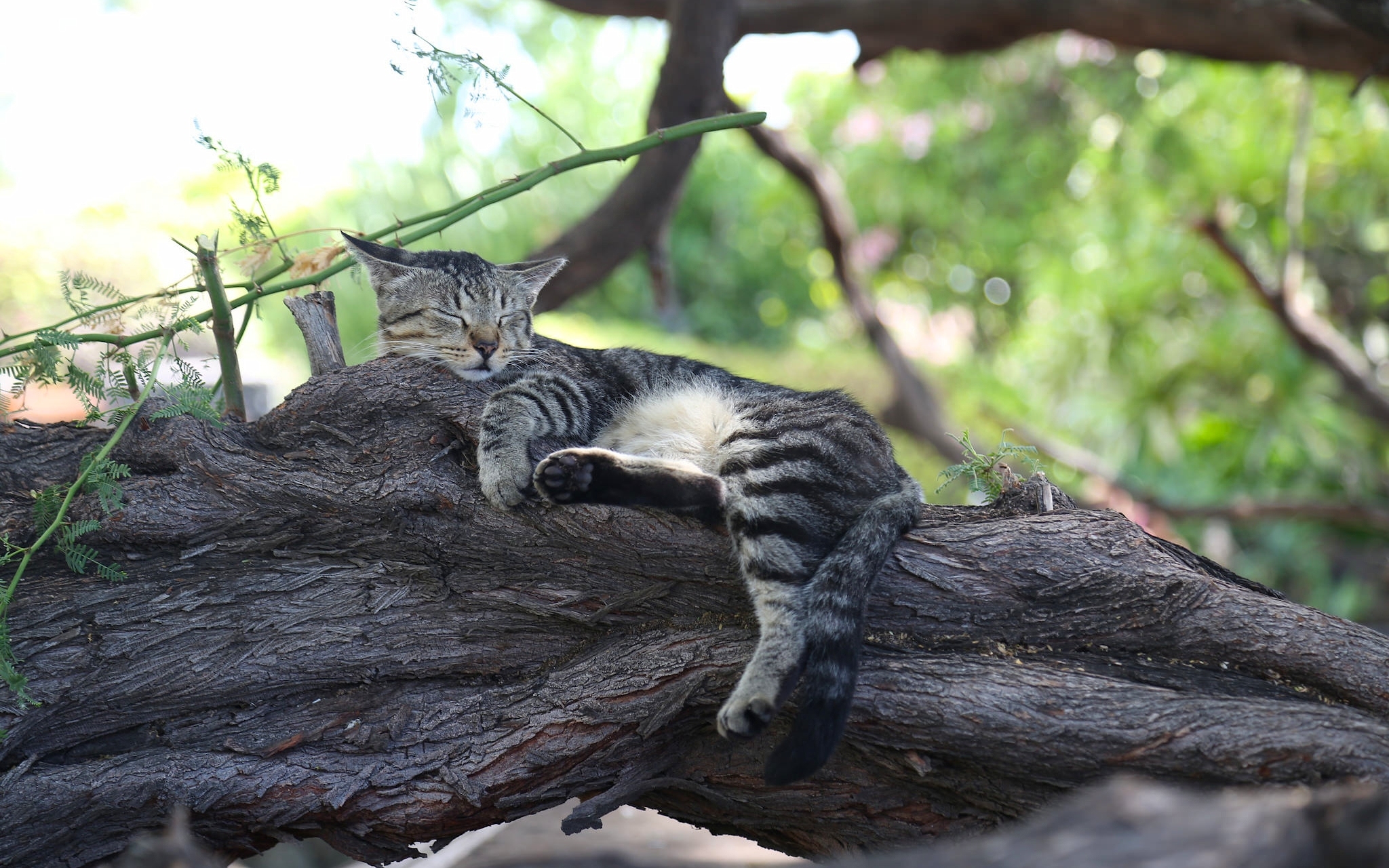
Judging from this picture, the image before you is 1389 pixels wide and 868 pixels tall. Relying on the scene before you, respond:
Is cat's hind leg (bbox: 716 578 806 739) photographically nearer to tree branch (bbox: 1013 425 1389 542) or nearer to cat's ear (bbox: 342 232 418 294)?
cat's ear (bbox: 342 232 418 294)

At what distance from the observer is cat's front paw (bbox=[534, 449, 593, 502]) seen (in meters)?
2.14

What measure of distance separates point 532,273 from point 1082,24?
3045 millimetres

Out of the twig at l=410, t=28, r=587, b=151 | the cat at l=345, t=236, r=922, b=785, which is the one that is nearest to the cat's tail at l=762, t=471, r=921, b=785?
the cat at l=345, t=236, r=922, b=785

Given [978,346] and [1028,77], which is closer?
[1028,77]

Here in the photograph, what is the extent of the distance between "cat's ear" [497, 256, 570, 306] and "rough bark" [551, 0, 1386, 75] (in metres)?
2.29

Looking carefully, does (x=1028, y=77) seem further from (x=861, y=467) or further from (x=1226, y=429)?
(x=861, y=467)

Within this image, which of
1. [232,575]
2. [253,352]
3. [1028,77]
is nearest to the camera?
[232,575]

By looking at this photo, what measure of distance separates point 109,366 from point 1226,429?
7.81 meters

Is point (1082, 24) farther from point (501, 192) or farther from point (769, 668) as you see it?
point (769, 668)

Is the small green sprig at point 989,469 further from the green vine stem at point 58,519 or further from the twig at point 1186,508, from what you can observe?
the twig at point 1186,508

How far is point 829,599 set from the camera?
1955 millimetres

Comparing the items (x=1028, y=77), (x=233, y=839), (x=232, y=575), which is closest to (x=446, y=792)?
(x=233, y=839)

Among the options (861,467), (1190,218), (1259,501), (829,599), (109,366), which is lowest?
(1259,501)

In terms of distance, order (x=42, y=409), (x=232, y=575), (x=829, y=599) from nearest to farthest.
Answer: (x=829, y=599), (x=232, y=575), (x=42, y=409)
